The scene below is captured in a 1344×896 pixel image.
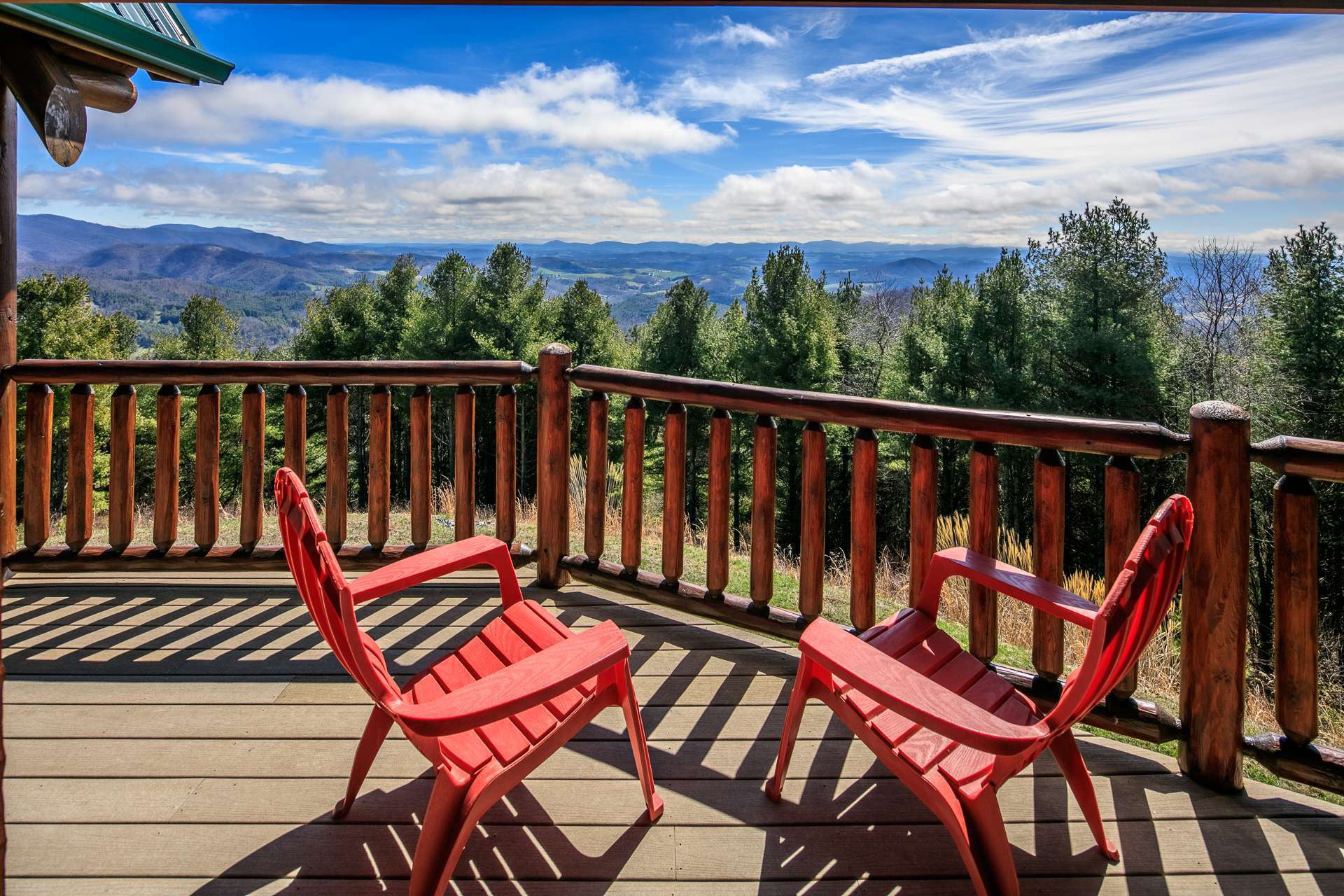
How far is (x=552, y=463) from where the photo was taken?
3.36 m

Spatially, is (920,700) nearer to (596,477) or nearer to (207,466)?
(596,477)

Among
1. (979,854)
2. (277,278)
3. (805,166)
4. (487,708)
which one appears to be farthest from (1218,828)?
(805,166)

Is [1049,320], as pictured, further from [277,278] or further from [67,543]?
[277,278]

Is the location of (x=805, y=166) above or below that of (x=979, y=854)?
above

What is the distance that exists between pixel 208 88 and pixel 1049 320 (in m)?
24.0

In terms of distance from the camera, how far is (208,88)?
12.4 ft

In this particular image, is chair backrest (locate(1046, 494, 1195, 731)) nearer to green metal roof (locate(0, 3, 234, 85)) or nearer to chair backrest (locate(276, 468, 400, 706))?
chair backrest (locate(276, 468, 400, 706))

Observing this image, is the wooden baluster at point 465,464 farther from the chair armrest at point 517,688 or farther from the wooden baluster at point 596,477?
the chair armrest at point 517,688

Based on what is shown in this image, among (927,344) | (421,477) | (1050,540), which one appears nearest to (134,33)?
(421,477)

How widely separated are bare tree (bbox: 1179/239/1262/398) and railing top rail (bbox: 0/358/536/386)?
75.0 ft

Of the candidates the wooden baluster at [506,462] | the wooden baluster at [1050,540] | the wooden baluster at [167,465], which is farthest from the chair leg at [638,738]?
the wooden baluster at [167,465]

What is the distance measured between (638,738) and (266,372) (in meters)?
2.40

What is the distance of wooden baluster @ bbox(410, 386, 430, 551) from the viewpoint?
3.48 metres

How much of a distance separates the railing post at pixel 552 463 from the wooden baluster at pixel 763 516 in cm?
87
